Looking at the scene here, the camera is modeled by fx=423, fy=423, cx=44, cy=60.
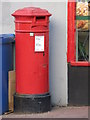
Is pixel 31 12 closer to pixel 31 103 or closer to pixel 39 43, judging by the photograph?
pixel 39 43

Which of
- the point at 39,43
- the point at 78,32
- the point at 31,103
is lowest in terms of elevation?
the point at 31,103

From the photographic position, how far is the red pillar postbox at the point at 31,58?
26.4 feet

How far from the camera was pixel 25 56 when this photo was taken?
8.09 meters

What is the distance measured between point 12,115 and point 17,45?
135 centimetres

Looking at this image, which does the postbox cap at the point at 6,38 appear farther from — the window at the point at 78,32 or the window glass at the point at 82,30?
the window glass at the point at 82,30

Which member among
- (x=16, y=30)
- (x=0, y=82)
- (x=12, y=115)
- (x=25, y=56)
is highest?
(x=16, y=30)

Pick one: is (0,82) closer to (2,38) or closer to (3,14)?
(2,38)

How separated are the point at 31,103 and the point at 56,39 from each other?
1.55m

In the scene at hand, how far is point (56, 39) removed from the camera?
887 centimetres

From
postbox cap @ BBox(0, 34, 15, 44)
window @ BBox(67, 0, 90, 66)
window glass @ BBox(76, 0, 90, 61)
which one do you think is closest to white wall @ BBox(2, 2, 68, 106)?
window @ BBox(67, 0, 90, 66)

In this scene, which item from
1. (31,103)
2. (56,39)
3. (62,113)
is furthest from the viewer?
(56,39)

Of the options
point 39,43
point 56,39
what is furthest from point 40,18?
point 56,39

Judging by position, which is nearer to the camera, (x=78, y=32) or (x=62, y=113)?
(x=62, y=113)

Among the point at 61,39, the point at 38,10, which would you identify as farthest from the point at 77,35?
the point at 38,10
